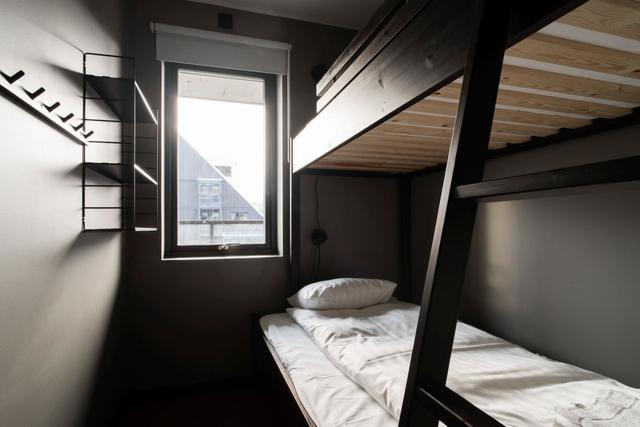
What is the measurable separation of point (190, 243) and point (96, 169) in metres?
1.06

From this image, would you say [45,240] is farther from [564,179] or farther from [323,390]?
[564,179]

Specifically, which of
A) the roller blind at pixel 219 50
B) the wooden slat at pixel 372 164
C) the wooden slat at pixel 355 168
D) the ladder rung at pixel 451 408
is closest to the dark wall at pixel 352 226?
the wooden slat at pixel 355 168

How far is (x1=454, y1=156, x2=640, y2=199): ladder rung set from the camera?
412 mm

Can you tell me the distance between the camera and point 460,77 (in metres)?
0.87

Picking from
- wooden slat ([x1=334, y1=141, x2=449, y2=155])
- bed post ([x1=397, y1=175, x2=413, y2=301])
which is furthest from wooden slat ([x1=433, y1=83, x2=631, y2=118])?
bed post ([x1=397, y1=175, x2=413, y2=301])

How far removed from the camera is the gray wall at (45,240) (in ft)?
2.97

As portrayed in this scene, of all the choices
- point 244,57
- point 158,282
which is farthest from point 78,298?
point 244,57

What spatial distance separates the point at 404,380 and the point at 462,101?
2.85 ft

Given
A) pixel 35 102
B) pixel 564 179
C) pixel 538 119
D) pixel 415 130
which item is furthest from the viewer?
pixel 415 130

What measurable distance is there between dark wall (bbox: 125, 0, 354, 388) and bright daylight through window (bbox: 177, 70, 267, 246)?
0.25 m

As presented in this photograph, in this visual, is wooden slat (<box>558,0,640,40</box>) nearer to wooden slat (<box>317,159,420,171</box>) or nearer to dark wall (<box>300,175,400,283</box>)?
wooden slat (<box>317,159,420,171</box>)

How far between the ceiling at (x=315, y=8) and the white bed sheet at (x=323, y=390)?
6.93ft

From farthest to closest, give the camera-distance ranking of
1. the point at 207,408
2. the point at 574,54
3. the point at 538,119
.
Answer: the point at 207,408
the point at 538,119
the point at 574,54

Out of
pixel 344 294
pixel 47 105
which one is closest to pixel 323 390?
pixel 344 294
